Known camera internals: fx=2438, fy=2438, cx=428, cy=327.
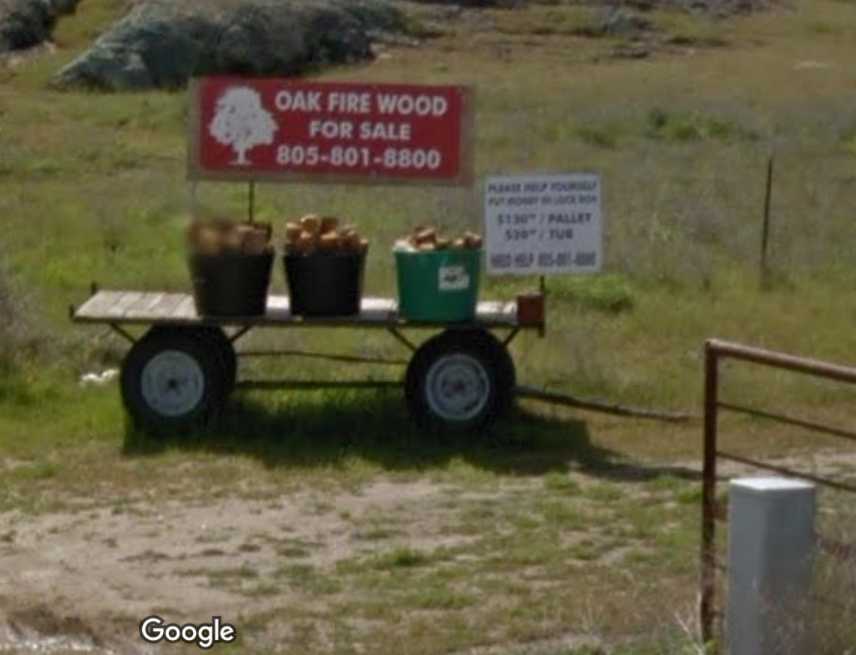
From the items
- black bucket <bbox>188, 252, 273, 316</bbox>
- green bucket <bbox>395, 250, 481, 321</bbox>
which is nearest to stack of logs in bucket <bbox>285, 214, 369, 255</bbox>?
black bucket <bbox>188, 252, 273, 316</bbox>

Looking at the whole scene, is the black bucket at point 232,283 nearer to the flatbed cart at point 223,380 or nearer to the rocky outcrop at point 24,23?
the flatbed cart at point 223,380

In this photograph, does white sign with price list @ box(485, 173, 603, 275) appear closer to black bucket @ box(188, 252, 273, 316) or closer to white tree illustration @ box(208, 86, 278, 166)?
white tree illustration @ box(208, 86, 278, 166)

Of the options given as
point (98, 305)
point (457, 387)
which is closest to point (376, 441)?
point (457, 387)

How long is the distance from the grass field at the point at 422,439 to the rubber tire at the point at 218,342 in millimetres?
283

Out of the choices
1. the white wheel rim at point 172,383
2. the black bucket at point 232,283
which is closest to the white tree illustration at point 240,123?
the black bucket at point 232,283

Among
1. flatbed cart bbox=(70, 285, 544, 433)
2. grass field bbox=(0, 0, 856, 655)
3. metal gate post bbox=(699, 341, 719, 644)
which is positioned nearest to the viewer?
metal gate post bbox=(699, 341, 719, 644)

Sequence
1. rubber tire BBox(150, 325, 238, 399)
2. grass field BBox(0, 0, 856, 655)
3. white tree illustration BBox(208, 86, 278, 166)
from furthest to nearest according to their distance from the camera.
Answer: white tree illustration BBox(208, 86, 278, 166)
rubber tire BBox(150, 325, 238, 399)
grass field BBox(0, 0, 856, 655)

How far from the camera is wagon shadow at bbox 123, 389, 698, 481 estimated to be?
543 inches

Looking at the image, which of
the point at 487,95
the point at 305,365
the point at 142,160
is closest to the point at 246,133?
the point at 305,365

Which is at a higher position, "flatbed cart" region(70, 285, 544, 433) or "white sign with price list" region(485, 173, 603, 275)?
"white sign with price list" region(485, 173, 603, 275)

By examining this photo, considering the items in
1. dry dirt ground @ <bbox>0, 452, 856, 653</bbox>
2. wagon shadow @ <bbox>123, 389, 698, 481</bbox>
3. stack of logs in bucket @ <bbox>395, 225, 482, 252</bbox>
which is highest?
stack of logs in bucket @ <bbox>395, 225, 482, 252</bbox>

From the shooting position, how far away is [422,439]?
47.2 ft

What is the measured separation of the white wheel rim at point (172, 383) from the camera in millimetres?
14359

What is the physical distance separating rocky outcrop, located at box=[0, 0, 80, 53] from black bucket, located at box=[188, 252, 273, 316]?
1308 inches
